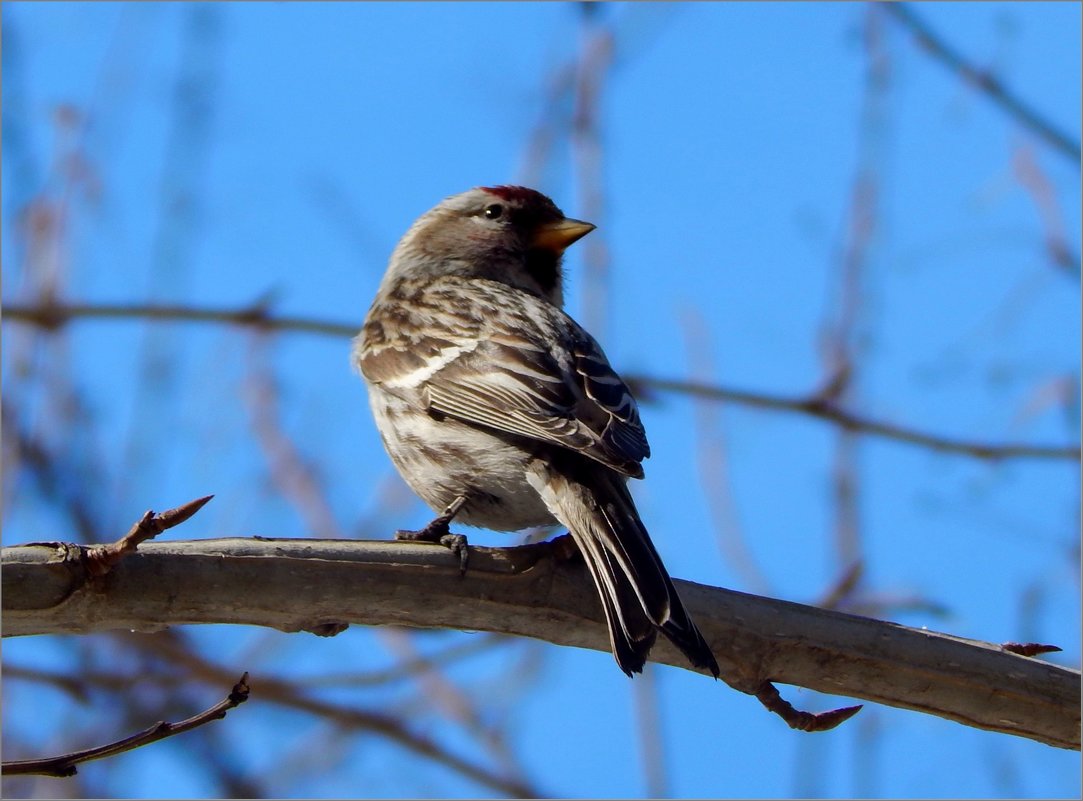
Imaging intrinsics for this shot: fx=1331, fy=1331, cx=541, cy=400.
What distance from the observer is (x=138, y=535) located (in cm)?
284

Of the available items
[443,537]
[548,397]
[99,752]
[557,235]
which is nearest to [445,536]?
[443,537]

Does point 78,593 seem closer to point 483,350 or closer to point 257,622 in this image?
point 257,622

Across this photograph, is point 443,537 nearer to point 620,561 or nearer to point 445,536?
point 445,536

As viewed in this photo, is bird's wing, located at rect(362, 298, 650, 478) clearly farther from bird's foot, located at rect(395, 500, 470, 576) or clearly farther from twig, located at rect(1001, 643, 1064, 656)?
twig, located at rect(1001, 643, 1064, 656)

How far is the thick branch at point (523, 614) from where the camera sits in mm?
3082

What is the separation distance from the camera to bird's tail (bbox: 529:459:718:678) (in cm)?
334

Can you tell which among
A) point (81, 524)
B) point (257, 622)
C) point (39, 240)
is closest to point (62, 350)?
point (39, 240)

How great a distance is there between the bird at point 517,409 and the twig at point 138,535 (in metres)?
0.89

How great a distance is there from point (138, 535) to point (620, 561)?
1.33 meters

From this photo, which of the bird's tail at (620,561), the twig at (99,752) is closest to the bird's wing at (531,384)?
the bird's tail at (620,561)

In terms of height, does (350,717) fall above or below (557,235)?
below


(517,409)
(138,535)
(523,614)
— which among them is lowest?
(138,535)

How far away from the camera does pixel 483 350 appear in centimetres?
482

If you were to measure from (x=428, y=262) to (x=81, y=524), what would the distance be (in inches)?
82.5
